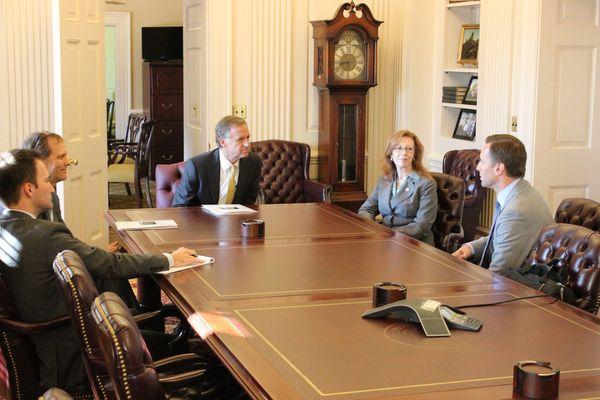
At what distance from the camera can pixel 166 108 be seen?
36.2 ft

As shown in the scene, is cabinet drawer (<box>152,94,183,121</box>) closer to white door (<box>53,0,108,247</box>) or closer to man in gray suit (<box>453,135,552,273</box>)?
white door (<box>53,0,108,247</box>)

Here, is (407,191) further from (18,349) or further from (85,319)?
(85,319)

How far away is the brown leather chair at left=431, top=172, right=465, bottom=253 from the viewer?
493 centimetres

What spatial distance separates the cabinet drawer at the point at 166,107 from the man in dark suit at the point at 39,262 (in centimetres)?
778

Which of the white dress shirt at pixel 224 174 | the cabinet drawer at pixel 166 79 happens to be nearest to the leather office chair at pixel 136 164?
the cabinet drawer at pixel 166 79

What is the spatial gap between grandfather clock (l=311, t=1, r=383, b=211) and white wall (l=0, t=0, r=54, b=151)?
80.4 inches

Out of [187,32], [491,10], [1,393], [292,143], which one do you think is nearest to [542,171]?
[491,10]

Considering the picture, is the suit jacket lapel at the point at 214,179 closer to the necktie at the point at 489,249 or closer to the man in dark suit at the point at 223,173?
the man in dark suit at the point at 223,173

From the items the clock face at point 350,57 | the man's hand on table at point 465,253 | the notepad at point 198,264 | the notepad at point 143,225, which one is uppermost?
the clock face at point 350,57

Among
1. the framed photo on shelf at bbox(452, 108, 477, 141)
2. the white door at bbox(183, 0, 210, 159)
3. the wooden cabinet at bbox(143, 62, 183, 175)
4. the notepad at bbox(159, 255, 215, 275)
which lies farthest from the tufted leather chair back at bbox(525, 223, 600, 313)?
the wooden cabinet at bbox(143, 62, 183, 175)

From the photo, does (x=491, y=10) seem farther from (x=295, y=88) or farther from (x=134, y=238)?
(x=134, y=238)

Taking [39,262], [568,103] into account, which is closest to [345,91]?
[568,103]

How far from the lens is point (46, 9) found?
579 cm

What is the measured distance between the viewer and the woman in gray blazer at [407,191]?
484cm
